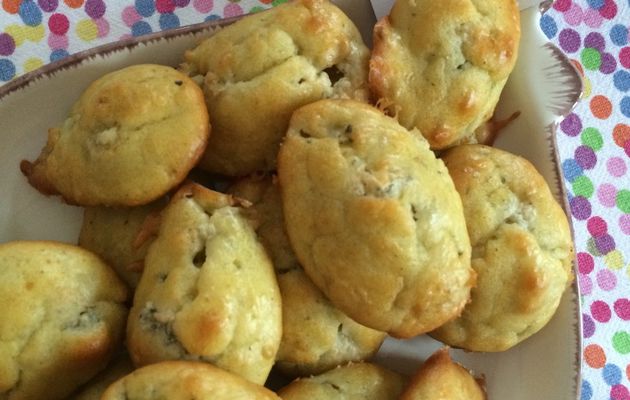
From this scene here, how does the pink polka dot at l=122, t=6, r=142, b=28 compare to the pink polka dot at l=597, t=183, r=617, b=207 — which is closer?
the pink polka dot at l=122, t=6, r=142, b=28

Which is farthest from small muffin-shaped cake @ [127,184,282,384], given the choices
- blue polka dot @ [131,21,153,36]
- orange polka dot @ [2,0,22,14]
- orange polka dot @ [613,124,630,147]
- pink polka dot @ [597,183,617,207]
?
orange polka dot @ [613,124,630,147]

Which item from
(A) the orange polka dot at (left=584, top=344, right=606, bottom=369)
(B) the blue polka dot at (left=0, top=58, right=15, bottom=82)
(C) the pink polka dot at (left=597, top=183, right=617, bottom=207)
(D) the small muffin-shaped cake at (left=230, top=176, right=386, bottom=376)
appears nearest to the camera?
(D) the small muffin-shaped cake at (left=230, top=176, right=386, bottom=376)

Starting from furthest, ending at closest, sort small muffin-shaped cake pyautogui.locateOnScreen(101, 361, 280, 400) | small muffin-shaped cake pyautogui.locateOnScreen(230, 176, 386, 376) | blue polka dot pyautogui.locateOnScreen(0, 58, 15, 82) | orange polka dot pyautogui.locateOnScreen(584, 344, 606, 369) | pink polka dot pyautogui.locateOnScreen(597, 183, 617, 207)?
1. pink polka dot pyautogui.locateOnScreen(597, 183, 617, 207)
2. orange polka dot pyautogui.locateOnScreen(584, 344, 606, 369)
3. blue polka dot pyautogui.locateOnScreen(0, 58, 15, 82)
4. small muffin-shaped cake pyautogui.locateOnScreen(230, 176, 386, 376)
5. small muffin-shaped cake pyautogui.locateOnScreen(101, 361, 280, 400)

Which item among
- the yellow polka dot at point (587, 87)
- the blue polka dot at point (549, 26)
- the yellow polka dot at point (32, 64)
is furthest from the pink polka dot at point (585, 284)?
the yellow polka dot at point (32, 64)

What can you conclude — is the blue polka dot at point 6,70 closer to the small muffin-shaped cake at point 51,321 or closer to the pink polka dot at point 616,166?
the small muffin-shaped cake at point 51,321

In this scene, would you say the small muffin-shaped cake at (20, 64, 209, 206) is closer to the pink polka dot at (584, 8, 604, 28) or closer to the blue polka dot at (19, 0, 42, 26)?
the blue polka dot at (19, 0, 42, 26)

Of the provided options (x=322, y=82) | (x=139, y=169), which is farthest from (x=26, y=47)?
(x=322, y=82)

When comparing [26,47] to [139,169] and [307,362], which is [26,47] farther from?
[307,362]
